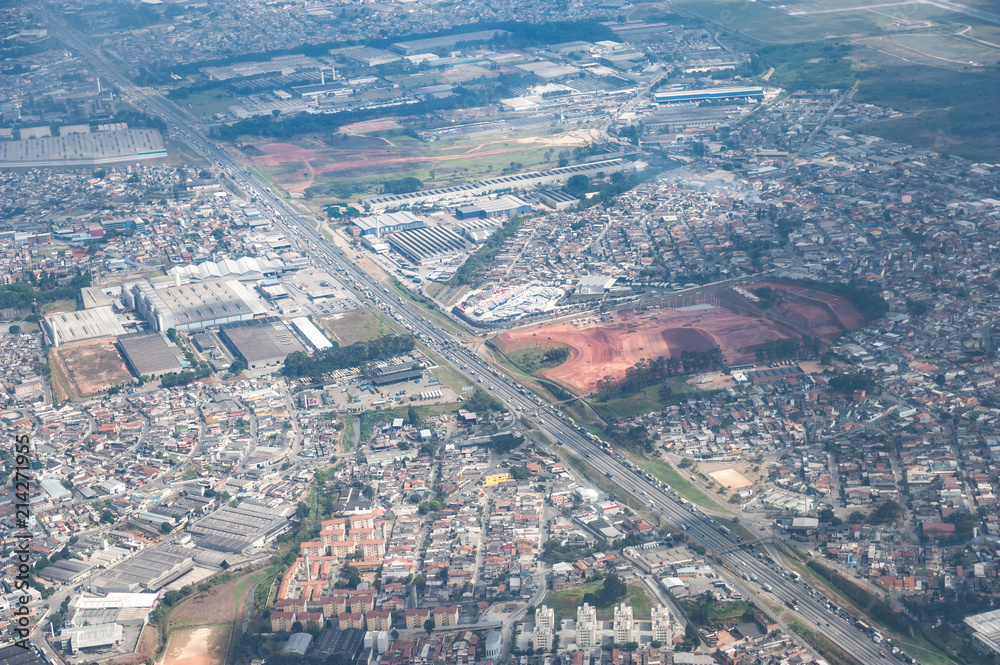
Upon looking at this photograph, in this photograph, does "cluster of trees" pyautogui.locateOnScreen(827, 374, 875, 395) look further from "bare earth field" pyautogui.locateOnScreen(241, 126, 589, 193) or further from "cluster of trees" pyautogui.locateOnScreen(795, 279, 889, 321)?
"bare earth field" pyautogui.locateOnScreen(241, 126, 589, 193)

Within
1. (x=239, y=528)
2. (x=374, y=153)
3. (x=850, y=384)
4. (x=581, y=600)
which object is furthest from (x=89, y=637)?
(x=374, y=153)

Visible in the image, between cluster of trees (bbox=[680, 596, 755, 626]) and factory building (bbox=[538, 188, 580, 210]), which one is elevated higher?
cluster of trees (bbox=[680, 596, 755, 626])

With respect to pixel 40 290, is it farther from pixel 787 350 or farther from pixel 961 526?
pixel 961 526

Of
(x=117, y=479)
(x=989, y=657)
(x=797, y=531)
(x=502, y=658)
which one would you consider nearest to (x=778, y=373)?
(x=797, y=531)

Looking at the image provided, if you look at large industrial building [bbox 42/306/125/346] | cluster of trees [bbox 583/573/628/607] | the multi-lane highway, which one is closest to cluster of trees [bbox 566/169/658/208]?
the multi-lane highway

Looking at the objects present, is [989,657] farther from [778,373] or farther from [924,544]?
[778,373]
